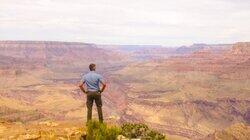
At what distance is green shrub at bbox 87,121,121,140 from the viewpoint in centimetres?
1806

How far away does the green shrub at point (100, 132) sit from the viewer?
59.3 feet

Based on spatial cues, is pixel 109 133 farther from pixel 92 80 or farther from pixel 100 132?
pixel 92 80

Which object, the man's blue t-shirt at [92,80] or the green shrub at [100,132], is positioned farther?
the man's blue t-shirt at [92,80]

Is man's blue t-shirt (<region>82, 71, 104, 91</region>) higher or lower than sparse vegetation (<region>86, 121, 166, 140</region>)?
higher

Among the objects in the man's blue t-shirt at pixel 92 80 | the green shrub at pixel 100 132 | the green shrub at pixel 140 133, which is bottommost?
the green shrub at pixel 140 133

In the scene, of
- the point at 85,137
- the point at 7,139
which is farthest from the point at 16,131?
the point at 85,137

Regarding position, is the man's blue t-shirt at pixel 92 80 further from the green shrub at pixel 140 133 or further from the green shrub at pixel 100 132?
the green shrub at pixel 140 133

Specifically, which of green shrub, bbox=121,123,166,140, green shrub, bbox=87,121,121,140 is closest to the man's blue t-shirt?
green shrub, bbox=87,121,121,140

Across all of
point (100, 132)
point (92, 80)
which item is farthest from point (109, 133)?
point (92, 80)

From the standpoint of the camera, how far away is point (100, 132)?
59.5 feet

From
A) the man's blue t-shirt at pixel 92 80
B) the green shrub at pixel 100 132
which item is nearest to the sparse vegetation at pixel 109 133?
the green shrub at pixel 100 132

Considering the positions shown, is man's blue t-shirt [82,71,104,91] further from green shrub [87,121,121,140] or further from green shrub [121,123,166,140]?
green shrub [121,123,166,140]

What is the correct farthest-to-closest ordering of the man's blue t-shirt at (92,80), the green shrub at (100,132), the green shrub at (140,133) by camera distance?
the green shrub at (140,133), the man's blue t-shirt at (92,80), the green shrub at (100,132)

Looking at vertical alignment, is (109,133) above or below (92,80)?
below
